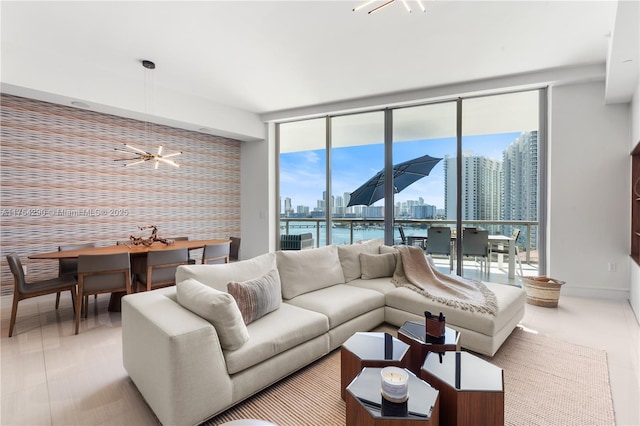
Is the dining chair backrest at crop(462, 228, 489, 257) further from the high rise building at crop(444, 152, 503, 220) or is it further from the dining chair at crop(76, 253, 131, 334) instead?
the dining chair at crop(76, 253, 131, 334)

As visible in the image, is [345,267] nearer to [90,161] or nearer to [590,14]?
[590,14]

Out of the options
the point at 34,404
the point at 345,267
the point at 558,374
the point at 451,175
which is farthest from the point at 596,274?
the point at 34,404

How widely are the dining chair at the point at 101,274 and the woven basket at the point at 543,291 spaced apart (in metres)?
4.45

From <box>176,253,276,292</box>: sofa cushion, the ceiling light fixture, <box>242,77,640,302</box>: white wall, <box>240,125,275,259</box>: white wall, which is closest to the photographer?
<box>176,253,276,292</box>: sofa cushion

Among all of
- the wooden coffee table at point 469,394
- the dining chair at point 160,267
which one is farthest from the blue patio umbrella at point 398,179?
the wooden coffee table at point 469,394

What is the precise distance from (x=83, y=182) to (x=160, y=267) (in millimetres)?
2124

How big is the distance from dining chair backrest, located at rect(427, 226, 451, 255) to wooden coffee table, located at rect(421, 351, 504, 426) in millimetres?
3287

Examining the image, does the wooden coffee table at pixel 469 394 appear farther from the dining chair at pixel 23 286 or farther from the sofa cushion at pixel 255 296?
the dining chair at pixel 23 286

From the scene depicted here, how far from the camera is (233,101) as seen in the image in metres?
5.34

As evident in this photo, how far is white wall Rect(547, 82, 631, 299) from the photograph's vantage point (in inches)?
Result: 148

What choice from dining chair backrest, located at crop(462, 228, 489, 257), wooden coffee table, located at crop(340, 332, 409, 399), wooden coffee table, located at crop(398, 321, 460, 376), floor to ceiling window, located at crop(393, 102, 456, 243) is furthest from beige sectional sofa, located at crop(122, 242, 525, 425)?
floor to ceiling window, located at crop(393, 102, 456, 243)

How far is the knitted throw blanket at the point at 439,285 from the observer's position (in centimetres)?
257

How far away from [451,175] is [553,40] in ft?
6.60

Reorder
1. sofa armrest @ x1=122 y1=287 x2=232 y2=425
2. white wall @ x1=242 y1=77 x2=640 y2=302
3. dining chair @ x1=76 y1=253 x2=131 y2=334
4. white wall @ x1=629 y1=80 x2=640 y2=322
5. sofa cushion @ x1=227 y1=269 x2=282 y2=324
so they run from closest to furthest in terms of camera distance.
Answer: sofa armrest @ x1=122 y1=287 x2=232 y2=425
sofa cushion @ x1=227 y1=269 x2=282 y2=324
dining chair @ x1=76 y1=253 x2=131 y2=334
white wall @ x1=629 y1=80 x2=640 y2=322
white wall @ x1=242 y1=77 x2=640 y2=302
